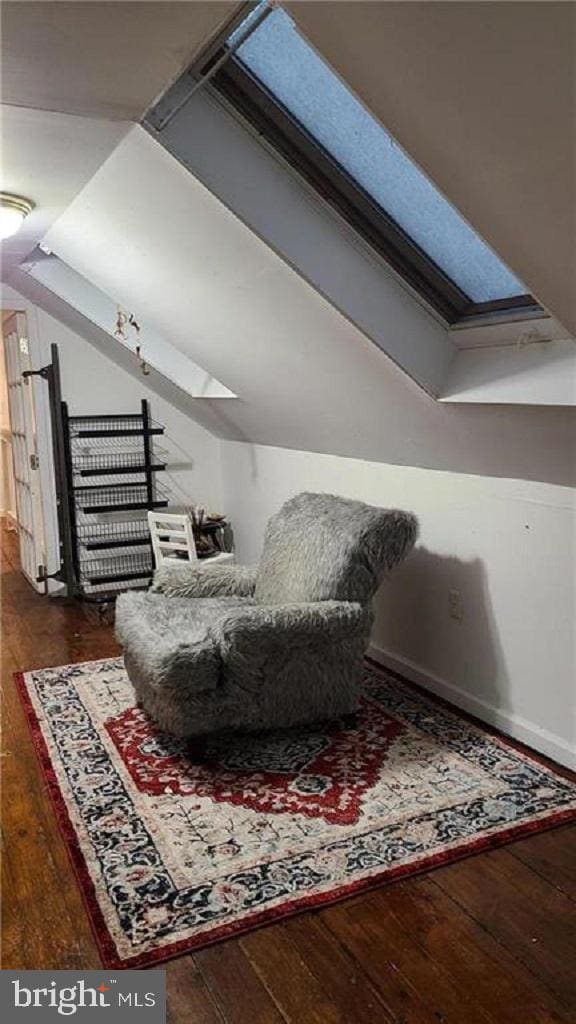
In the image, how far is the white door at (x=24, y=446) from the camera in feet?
16.6

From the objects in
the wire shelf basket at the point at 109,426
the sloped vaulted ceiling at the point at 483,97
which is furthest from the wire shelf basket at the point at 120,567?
the sloped vaulted ceiling at the point at 483,97

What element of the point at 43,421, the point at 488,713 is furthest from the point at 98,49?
the point at 43,421

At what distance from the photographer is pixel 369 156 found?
7.18 ft

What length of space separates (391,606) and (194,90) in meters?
2.41

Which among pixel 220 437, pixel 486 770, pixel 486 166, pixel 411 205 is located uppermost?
pixel 411 205

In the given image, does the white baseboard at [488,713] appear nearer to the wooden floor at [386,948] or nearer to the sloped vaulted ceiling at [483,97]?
the wooden floor at [386,948]

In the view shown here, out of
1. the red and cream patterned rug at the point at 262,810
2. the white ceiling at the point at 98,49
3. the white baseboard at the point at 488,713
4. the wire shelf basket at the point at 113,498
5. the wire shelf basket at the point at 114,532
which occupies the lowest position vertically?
the red and cream patterned rug at the point at 262,810

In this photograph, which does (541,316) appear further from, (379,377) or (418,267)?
(379,377)

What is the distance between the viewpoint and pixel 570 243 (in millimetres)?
1672

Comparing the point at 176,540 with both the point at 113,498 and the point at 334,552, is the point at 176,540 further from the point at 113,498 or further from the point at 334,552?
the point at 334,552

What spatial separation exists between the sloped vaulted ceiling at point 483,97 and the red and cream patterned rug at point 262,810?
160 centimetres

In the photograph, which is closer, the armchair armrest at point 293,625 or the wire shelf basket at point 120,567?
the armchair armrest at point 293,625

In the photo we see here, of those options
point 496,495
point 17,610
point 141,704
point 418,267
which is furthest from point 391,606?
point 17,610

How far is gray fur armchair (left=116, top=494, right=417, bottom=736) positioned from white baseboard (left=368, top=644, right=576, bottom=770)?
522 millimetres
